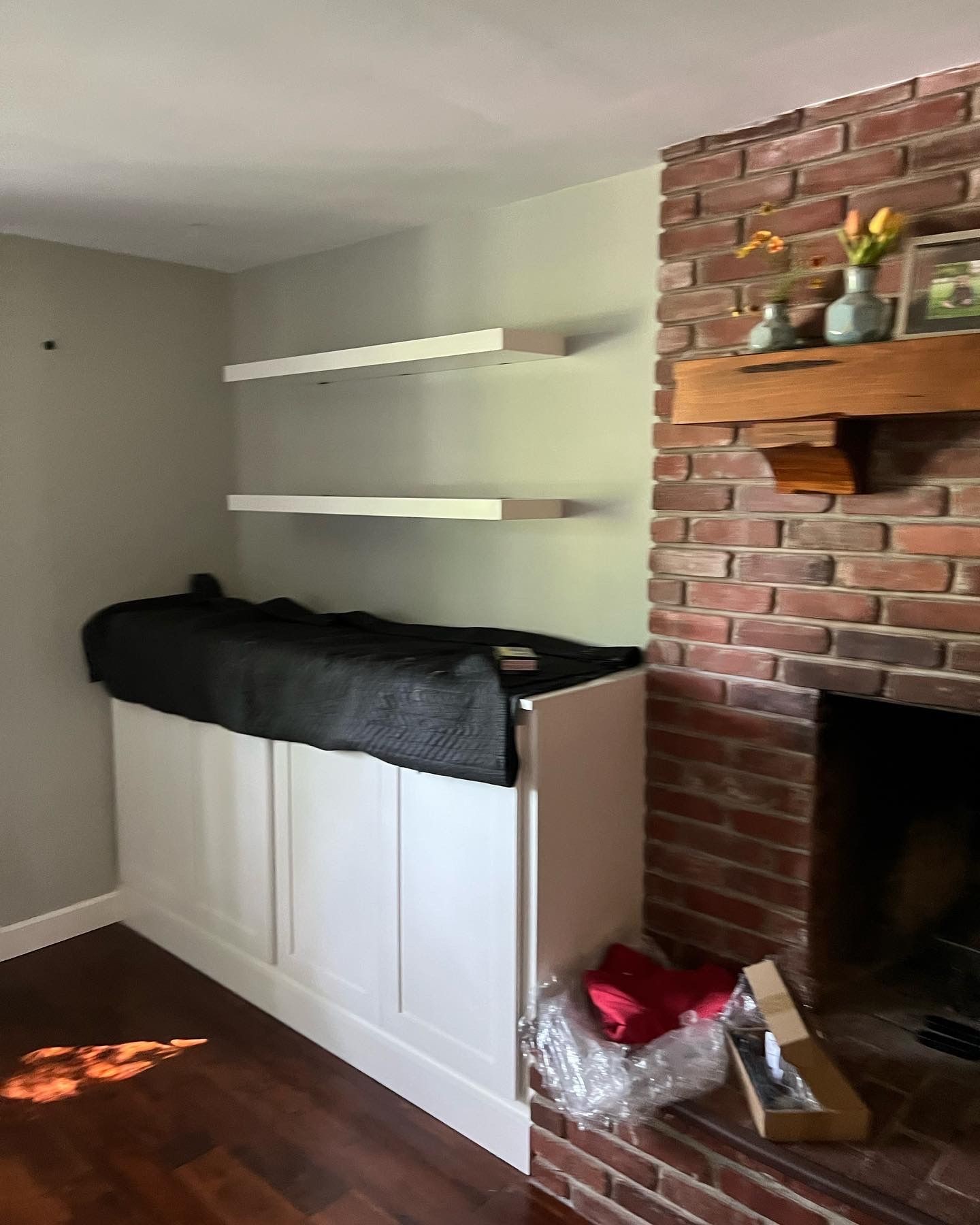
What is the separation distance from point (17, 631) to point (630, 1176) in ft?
7.29

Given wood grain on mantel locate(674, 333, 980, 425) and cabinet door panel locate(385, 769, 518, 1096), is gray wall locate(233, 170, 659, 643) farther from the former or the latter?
cabinet door panel locate(385, 769, 518, 1096)

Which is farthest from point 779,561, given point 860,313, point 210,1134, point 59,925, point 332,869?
point 59,925

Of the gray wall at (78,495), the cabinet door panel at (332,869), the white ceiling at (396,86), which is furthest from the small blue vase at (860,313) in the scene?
the gray wall at (78,495)

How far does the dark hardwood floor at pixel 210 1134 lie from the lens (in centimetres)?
196

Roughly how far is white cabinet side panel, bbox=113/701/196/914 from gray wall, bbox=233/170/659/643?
24.0 inches

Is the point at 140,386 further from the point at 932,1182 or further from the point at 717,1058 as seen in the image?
the point at 932,1182

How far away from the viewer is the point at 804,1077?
69.1 inches

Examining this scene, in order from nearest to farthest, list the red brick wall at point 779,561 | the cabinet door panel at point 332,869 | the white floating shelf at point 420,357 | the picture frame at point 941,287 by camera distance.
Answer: the picture frame at point 941,287 < the red brick wall at point 779,561 < the white floating shelf at point 420,357 < the cabinet door panel at point 332,869

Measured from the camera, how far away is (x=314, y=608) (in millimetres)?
3197

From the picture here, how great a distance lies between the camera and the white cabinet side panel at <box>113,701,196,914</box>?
289 centimetres

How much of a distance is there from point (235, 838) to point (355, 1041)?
0.65 metres

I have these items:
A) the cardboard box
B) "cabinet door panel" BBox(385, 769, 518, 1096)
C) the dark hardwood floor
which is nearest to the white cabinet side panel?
the dark hardwood floor

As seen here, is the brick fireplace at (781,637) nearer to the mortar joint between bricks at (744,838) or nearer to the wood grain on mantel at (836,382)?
the mortar joint between bricks at (744,838)

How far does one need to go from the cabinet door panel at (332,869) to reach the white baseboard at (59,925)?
34.4 inches
